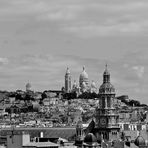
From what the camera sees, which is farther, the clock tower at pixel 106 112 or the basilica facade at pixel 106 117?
the clock tower at pixel 106 112

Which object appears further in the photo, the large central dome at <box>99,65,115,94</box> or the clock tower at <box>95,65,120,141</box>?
the large central dome at <box>99,65,115,94</box>

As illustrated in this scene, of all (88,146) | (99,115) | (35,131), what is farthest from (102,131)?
(35,131)

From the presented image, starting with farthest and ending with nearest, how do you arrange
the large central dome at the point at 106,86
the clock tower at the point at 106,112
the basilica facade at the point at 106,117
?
1. the large central dome at the point at 106,86
2. the clock tower at the point at 106,112
3. the basilica facade at the point at 106,117

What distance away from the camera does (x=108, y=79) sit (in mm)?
107188

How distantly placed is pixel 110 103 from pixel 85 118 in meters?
83.9

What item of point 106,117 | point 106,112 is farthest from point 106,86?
point 106,117

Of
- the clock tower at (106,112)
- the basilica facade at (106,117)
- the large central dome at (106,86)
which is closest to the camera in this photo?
the basilica facade at (106,117)

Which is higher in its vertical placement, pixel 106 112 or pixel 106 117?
pixel 106 112

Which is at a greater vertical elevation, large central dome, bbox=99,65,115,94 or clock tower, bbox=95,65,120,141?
large central dome, bbox=99,65,115,94

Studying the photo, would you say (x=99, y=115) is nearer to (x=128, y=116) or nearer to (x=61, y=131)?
(x=61, y=131)

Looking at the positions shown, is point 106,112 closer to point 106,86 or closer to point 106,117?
point 106,117

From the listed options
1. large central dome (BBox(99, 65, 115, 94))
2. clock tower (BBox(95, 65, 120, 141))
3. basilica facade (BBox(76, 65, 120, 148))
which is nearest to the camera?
basilica facade (BBox(76, 65, 120, 148))

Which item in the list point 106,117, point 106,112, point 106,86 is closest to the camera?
point 106,117

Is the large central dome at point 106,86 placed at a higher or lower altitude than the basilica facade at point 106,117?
higher
